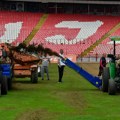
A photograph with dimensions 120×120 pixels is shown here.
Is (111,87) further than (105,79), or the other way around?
(105,79)

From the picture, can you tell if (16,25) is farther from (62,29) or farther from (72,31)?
(72,31)

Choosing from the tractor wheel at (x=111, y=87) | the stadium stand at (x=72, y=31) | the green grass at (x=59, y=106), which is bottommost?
the green grass at (x=59, y=106)

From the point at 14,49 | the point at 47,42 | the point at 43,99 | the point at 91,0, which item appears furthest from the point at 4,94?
the point at 91,0

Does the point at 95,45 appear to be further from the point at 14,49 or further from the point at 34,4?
the point at 14,49

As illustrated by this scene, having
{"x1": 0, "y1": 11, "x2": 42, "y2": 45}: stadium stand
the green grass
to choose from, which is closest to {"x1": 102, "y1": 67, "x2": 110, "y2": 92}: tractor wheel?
the green grass

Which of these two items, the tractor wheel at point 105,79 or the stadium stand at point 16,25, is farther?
the stadium stand at point 16,25

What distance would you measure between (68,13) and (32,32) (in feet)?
34.3

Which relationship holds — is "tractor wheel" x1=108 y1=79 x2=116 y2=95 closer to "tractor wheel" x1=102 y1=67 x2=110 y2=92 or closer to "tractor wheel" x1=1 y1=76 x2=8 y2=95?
"tractor wheel" x1=102 y1=67 x2=110 y2=92

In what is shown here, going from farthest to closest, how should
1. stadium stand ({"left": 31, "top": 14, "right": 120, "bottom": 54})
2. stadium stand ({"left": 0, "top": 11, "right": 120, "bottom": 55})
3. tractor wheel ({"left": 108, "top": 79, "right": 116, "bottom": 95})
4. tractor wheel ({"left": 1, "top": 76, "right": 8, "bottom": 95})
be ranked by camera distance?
stadium stand ({"left": 31, "top": 14, "right": 120, "bottom": 54}) → stadium stand ({"left": 0, "top": 11, "right": 120, "bottom": 55}) → tractor wheel ({"left": 1, "top": 76, "right": 8, "bottom": 95}) → tractor wheel ({"left": 108, "top": 79, "right": 116, "bottom": 95})

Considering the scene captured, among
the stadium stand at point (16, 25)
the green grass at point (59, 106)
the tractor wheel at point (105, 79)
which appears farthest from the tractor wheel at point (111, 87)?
the stadium stand at point (16, 25)

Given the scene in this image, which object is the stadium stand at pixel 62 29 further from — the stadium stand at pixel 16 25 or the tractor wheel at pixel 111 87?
the tractor wheel at pixel 111 87

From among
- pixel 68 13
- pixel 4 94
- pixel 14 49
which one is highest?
pixel 68 13

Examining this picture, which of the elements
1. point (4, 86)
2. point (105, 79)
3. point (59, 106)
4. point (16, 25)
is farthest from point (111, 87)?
point (16, 25)

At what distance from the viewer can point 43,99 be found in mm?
16203
